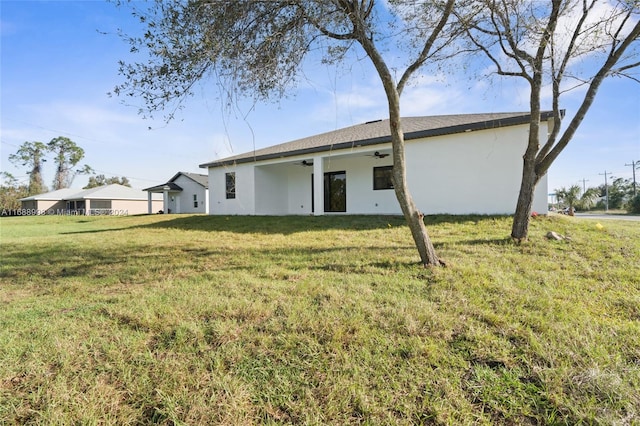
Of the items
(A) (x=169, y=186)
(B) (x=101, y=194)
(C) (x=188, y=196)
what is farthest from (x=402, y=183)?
(B) (x=101, y=194)

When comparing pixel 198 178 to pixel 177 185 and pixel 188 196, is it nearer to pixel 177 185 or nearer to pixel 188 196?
pixel 188 196

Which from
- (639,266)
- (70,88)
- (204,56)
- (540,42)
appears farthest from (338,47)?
(70,88)

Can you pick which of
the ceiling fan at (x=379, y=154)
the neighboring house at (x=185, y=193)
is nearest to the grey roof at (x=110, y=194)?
the neighboring house at (x=185, y=193)

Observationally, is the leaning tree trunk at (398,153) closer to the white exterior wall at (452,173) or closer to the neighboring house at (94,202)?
the white exterior wall at (452,173)

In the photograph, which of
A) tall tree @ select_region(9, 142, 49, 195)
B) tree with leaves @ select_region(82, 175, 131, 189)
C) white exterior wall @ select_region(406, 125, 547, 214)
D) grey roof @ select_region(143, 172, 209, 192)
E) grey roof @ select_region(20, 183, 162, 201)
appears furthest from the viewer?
tree with leaves @ select_region(82, 175, 131, 189)

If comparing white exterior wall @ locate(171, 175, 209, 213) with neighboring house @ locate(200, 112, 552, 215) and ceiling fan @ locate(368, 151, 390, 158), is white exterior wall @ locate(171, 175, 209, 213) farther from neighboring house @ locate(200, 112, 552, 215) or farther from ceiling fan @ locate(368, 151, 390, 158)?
ceiling fan @ locate(368, 151, 390, 158)

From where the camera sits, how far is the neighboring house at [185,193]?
84.5 feet

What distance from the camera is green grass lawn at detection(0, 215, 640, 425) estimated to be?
1.80 metres

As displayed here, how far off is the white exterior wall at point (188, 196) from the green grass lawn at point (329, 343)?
2138cm

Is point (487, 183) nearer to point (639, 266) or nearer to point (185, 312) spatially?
point (639, 266)

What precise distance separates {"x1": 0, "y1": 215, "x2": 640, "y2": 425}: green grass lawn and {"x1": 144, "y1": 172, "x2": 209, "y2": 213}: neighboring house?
2150cm

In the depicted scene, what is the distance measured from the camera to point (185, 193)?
88.3ft

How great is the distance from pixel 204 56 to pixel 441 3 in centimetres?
441

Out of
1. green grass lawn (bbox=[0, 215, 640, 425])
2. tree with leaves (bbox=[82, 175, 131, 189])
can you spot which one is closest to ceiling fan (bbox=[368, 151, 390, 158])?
green grass lawn (bbox=[0, 215, 640, 425])
